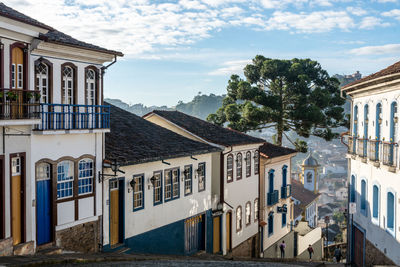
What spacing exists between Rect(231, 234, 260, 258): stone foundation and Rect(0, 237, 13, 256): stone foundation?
1621cm

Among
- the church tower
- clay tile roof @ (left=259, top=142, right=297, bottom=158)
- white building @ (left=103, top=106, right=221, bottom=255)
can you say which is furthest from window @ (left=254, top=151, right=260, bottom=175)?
the church tower

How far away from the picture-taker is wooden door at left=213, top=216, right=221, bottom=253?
2577 cm

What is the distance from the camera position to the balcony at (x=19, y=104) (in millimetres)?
13016

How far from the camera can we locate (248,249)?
30031 millimetres

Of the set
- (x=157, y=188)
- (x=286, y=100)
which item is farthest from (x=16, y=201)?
(x=286, y=100)

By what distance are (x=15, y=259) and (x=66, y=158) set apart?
179 inches

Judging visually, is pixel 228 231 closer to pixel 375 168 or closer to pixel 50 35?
pixel 375 168

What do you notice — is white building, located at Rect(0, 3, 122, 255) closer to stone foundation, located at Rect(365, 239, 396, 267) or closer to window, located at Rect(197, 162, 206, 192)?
window, located at Rect(197, 162, 206, 192)

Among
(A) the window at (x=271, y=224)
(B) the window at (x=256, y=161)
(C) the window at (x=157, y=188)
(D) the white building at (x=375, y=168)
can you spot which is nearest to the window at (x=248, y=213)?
(B) the window at (x=256, y=161)

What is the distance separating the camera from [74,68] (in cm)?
1603

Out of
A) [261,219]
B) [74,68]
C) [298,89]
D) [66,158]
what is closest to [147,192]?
[66,158]

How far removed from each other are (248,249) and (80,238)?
15.8 m

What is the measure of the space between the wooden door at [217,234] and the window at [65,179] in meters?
11.5

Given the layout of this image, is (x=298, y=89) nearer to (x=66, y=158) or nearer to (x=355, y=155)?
(x=355, y=155)
